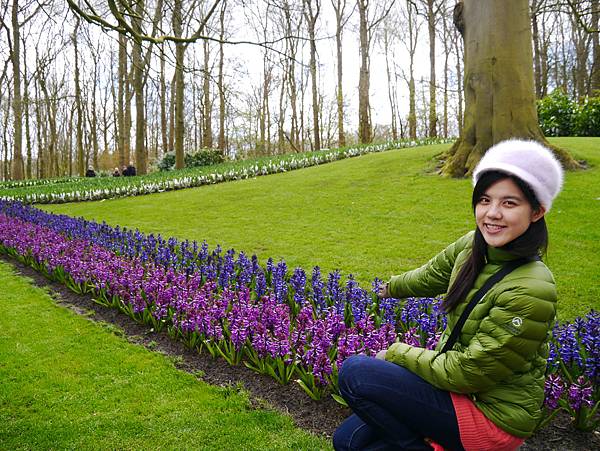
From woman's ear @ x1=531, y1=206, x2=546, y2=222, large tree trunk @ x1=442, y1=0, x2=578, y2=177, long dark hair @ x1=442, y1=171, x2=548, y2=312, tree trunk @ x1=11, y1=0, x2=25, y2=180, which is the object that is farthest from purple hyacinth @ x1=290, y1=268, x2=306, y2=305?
tree trunk @ x1=11, y1=0, x2=25, y2=180

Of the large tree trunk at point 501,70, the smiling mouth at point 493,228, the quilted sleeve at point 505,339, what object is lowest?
the quilted sleeve at point 505,339

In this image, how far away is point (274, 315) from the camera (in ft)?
12.1

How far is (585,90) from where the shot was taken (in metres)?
23.5

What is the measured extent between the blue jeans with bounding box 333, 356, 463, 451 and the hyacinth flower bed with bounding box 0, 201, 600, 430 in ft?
3.10

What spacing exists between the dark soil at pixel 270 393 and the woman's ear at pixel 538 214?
1405mm

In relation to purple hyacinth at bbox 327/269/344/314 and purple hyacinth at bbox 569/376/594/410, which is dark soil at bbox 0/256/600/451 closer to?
purple hyacinth at bbox 569/376/594/410

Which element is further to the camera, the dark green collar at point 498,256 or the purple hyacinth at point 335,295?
the purple hyacinth at point 335,295

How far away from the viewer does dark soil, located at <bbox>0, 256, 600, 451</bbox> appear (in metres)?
2.50

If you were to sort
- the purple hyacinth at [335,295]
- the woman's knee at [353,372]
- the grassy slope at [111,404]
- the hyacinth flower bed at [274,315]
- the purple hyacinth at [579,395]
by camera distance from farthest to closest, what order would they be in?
1. the purple hyacinth at [335,295]
2. the hyacinth flower bed at [274,315]
3. the grassy slope at [111,404]
4. the purple hyacinth at [579,395]
5. the woman's knee at [353,372]

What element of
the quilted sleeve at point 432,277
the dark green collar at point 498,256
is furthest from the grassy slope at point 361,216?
the dark green collar at point 498,256

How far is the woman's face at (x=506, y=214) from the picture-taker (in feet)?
5.70

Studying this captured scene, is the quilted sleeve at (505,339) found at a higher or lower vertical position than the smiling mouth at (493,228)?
lower

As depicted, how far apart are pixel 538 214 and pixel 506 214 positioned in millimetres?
134

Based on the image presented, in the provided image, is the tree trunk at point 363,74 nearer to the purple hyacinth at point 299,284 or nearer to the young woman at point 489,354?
the purple hyacinth at point 299,284
